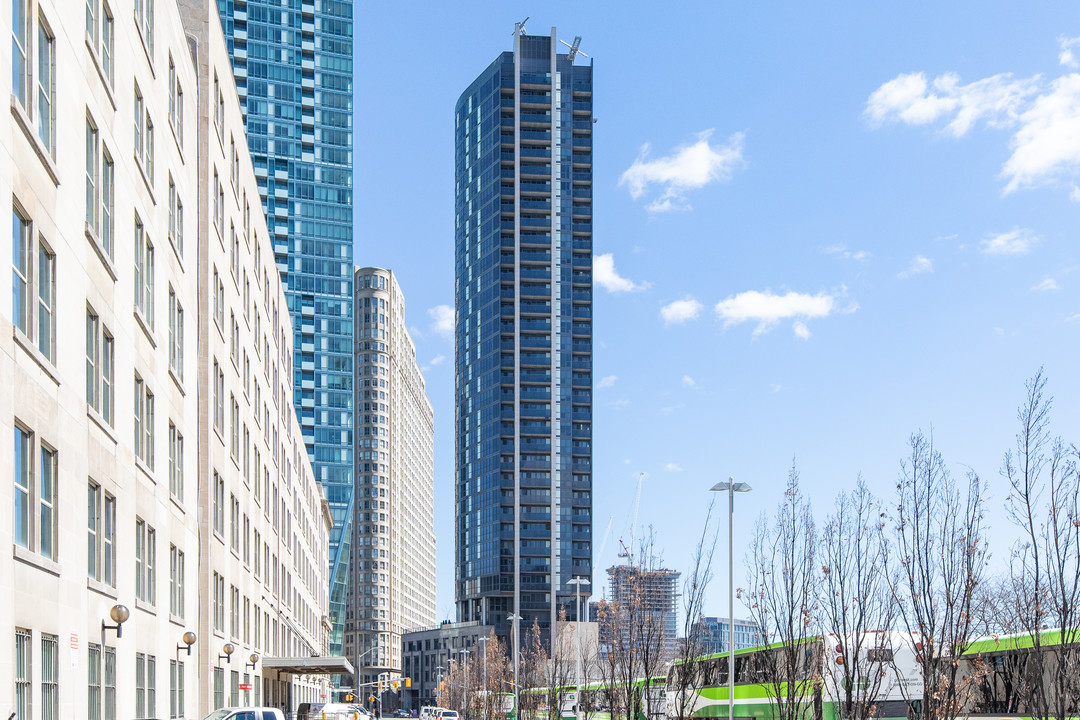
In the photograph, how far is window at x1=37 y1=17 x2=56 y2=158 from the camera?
21953mm

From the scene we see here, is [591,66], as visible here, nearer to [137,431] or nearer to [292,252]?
[292,252]

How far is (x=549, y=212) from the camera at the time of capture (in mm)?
170375

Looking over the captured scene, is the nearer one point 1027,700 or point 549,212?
point 1027,700

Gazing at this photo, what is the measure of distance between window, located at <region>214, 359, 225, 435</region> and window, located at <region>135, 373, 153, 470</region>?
12003mm

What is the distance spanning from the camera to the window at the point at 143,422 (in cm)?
3081

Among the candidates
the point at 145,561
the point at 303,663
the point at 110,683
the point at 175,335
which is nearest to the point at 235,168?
the point at 175,335

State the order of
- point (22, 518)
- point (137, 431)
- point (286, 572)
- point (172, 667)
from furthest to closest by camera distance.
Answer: point (286, 572) < point (172, 667) < point (137, 431) < point (22, 518)

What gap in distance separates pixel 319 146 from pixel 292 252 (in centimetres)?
1509

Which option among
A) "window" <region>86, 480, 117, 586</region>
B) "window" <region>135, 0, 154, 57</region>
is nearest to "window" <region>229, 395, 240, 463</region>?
"window" <region>135, 0, 154, 57</region>

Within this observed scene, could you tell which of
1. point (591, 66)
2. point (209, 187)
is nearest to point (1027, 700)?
point (209, 187)

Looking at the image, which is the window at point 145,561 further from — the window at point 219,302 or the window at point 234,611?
the window at point 234,611

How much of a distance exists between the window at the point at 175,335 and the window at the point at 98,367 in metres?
8.27

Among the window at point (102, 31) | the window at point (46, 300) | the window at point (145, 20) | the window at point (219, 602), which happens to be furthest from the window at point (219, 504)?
the window at point (46, 300)

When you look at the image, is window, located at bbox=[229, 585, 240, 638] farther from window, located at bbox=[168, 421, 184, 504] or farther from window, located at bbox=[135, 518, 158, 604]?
window, located at bbox=[135, 518, 158, 604]
